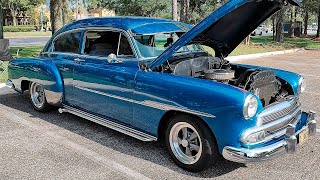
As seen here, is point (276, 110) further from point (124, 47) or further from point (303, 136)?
point (124, 47)

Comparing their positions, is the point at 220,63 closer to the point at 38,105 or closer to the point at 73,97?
the point at 73,97

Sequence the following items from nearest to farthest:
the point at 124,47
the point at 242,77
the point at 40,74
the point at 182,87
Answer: the point at 182,87, the point at 242,77, the point at 124,47, the point at 40,74

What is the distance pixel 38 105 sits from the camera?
6.24m

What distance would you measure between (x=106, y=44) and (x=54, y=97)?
128 cm

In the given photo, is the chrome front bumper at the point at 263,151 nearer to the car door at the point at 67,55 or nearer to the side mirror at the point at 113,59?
the side mirror at the point at 113,59

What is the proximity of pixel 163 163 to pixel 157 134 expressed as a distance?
341mm

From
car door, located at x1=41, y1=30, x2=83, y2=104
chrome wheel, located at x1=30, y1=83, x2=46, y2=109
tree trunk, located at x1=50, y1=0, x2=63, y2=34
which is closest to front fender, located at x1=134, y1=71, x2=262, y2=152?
car door, located at x1=41, y1=30, x2=83, y2=104

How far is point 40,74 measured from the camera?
5812mm

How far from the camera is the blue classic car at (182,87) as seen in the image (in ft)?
11.6

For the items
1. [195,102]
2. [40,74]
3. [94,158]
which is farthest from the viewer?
[40,74]

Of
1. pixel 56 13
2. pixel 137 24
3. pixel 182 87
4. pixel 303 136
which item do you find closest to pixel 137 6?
Answer: pixel 56 13

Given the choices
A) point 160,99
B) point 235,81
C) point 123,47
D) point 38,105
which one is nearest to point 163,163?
point 160,99

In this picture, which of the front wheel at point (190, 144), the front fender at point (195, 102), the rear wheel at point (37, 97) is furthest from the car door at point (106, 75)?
the rear wheel at point (37, 97)

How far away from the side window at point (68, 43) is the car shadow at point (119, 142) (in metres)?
1.14
